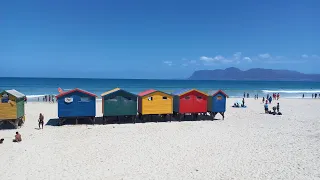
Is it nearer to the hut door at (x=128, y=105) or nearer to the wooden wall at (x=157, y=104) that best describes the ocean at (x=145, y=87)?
the wooden wall at (x=157, y=104)

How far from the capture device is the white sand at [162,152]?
10258 mm

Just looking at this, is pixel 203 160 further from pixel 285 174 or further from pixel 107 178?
pixel 107 178

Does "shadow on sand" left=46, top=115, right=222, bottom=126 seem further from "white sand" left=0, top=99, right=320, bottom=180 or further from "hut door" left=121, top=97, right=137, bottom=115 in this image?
"white sand" left=0, top=99, right=320, bottom=180

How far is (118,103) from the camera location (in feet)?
64.2

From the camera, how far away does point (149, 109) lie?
799 inches

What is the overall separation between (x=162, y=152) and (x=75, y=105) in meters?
8.51

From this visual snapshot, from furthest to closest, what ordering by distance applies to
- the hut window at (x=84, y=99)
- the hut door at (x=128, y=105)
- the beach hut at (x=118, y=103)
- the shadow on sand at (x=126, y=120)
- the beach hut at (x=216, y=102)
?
the beach hut at (x=216, y=102) → the shadow on sand at (x=126, y=120) → the hut door at (x=128, y=105) → the beach hut at (x=118, y=103) → the hut window at (x=84, y=99)

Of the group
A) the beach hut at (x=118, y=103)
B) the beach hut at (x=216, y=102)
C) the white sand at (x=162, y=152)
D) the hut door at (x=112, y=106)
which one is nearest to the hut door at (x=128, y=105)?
the beach hut at (x=118, y=103)

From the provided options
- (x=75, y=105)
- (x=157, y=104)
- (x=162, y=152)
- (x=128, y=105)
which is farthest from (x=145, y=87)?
(x=162, y=152)

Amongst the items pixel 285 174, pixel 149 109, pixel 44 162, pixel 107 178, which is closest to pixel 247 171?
pixel 285 174

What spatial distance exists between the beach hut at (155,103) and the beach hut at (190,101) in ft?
2.34

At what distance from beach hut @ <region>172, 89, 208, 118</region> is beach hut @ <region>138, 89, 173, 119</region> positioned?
715 mm

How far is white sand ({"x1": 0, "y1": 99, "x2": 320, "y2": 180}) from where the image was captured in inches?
404

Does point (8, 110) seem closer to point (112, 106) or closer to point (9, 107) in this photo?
point (9, 107)
